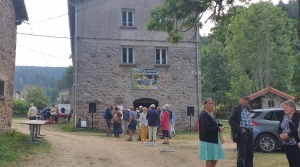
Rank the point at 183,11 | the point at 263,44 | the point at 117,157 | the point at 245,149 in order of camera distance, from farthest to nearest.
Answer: the point at 263,44 → the point at 183,11 → the point at 117,157 → the point at 245,149

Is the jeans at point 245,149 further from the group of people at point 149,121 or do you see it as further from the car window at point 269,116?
the group of people at point 149,121

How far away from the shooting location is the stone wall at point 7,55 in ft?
41.1

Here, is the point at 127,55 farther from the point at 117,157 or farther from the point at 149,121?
the point at 117,157

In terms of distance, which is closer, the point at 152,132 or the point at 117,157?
the point at 117,157

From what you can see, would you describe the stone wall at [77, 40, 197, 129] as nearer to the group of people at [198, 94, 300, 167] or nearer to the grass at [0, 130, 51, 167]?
the grass at [0, 130, 51, 167]

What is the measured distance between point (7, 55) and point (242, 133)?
389 inches

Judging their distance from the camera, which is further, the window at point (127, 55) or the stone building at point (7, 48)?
the window at point (127, 55)

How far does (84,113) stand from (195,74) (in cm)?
738

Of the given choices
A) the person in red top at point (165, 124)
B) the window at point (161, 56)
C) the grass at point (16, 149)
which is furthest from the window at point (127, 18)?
the grass at point (16, 149)

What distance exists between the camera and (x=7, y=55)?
522 inches

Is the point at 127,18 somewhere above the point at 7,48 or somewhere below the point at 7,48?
above

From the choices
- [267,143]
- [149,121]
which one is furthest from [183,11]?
[267,143]

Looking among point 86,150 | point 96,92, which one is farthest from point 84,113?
point 86,150

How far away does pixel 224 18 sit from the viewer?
1303 centimetres
